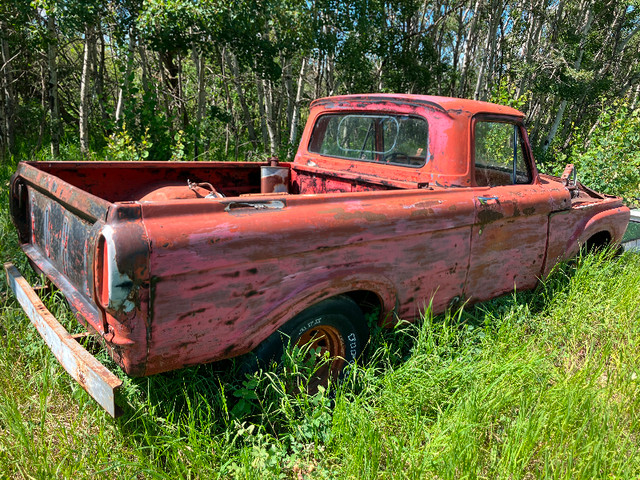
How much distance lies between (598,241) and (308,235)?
11.5 feet

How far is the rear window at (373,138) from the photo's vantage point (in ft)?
10.5

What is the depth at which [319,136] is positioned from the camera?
3834 mm

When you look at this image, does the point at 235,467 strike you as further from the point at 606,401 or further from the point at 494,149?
the point at 494,149

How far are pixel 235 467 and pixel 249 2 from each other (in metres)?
5.98

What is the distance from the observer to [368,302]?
258 centimetres

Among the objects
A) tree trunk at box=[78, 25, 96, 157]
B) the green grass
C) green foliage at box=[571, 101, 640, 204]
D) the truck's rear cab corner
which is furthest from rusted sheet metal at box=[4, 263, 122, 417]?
green foliage at box=[571, 101, 640, 204]

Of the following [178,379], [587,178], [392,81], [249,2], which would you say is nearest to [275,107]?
[392,81]

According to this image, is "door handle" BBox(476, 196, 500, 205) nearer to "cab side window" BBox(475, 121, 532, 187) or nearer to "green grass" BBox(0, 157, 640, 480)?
"cab side window" BBox(475, 121, 532, 187)

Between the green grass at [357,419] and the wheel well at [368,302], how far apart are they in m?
0.21

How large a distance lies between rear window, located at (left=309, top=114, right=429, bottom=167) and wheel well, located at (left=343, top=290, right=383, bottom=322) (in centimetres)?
106

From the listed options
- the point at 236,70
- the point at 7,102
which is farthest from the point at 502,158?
the point at 7,102

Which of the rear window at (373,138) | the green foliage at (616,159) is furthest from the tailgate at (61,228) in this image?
the green foliage at (616,159)

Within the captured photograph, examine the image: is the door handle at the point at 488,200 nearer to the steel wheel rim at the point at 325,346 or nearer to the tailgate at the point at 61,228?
the steel wheel rim at the point at 325,346

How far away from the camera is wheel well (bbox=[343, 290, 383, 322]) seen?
254 cm
